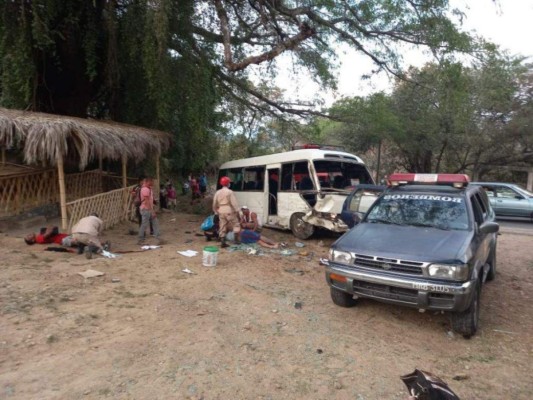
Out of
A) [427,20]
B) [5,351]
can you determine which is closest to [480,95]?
[427,20]

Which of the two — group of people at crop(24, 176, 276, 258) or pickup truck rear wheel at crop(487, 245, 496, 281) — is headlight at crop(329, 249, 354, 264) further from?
group of people at crop(24, 176, 276, 258)

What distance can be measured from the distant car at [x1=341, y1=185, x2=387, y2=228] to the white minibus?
1.17 feet

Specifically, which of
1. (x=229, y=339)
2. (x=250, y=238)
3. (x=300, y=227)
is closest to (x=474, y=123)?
(x=300, y=227)

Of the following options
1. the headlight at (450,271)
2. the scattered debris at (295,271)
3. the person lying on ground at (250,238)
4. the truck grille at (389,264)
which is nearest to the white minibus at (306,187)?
the person lying on ground at (250,238)

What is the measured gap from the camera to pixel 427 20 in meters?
11.1

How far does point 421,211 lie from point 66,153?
8.67 m

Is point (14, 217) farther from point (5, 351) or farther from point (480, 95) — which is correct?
point (480, 95)

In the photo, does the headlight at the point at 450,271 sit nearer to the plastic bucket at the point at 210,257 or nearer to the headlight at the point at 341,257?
the headlight at the point at 341,257

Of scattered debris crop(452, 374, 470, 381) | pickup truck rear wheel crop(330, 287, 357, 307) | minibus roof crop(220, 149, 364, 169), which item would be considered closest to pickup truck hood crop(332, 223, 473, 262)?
pickup truck rear wheel crop(330, 287, 357, 307)

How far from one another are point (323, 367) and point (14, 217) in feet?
34.0

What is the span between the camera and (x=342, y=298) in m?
5.30

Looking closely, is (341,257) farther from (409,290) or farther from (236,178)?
(236,178)

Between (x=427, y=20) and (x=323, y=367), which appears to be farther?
(x=427, y=20)

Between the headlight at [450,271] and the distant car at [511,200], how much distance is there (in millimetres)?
13038
